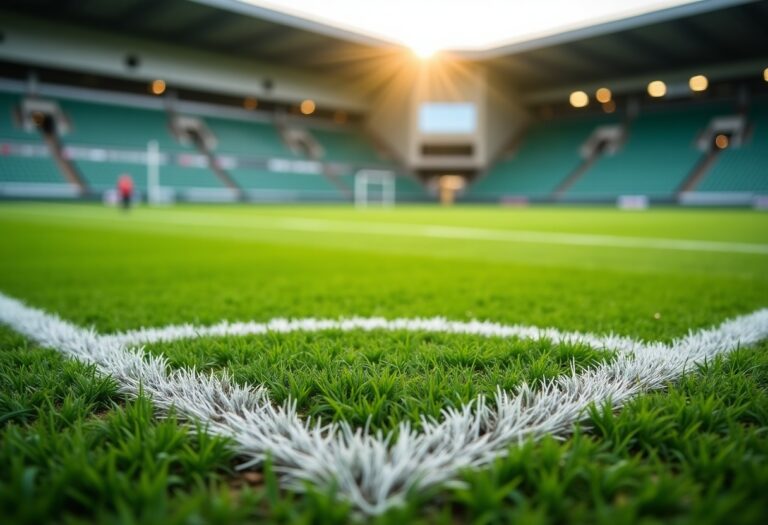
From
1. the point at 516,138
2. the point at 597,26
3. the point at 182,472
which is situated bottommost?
the point at 182,472

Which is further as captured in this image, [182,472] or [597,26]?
[597,26]

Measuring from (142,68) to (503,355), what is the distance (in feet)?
115

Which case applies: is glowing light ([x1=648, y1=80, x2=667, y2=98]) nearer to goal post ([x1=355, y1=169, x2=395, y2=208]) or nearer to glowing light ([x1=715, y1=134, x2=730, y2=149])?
glowing light ([x1=715, y1=134, x2=730, y2=149])

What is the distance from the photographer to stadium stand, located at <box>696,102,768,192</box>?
27.9m

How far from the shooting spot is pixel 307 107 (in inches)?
1623

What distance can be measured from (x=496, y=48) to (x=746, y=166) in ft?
50.1

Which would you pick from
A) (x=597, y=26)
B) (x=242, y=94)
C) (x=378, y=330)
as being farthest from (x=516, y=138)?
(x=378, y=330)

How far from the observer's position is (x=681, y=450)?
127 cm

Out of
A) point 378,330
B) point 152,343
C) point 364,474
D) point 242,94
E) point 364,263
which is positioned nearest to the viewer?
point 364,474

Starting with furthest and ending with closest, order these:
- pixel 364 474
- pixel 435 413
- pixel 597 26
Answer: pixel 597 26
pixel 435 413
pixel 364 474

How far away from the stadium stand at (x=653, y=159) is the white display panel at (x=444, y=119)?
992 cm

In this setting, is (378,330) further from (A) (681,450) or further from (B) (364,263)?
(B) (364,263)

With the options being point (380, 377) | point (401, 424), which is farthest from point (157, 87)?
point (401, 424)

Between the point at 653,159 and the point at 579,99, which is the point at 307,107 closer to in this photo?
the point at 579,99
